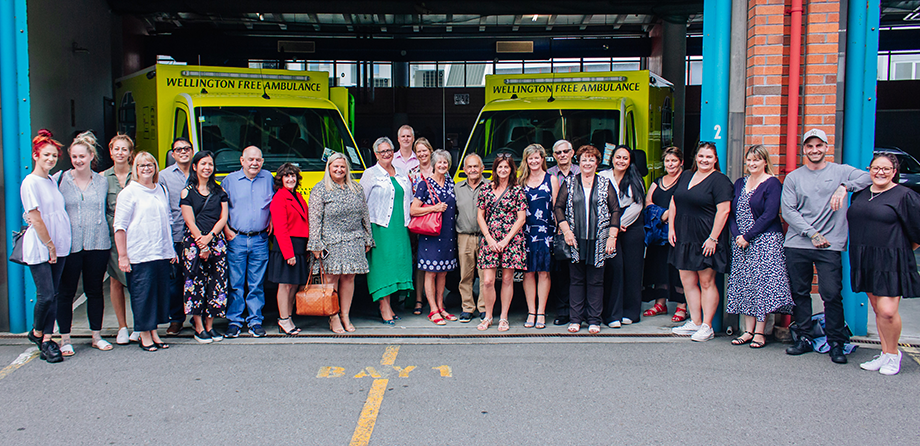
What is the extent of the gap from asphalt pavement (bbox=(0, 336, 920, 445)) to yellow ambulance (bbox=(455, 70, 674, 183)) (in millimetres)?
2927

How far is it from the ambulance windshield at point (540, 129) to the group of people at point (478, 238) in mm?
1651

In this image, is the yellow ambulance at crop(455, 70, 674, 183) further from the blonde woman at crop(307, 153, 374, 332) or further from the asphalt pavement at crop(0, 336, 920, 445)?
the asphalt pavement at crop(0, 336, 920, 445)

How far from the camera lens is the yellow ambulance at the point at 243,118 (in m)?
8.02

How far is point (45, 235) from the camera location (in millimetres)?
5234

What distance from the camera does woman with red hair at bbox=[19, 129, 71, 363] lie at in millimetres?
5219

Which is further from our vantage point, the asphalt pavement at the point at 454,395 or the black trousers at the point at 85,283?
the black trousers at the point at 85,283

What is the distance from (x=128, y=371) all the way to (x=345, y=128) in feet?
14.2

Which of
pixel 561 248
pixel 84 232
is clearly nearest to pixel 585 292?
pixel 561 248

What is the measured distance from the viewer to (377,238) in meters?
6.45

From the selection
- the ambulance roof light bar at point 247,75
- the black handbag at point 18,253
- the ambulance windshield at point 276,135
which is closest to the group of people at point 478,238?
the black handbag at point 18,253

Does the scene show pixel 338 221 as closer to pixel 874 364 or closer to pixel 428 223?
pixel 428 223

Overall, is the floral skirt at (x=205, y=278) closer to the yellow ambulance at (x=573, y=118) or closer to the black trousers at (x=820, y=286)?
the yellow ambulance at (x=573, y=118)

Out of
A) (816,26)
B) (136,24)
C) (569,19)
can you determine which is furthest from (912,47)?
(136,24)

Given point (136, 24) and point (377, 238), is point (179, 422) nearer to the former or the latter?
point (377, 238)
